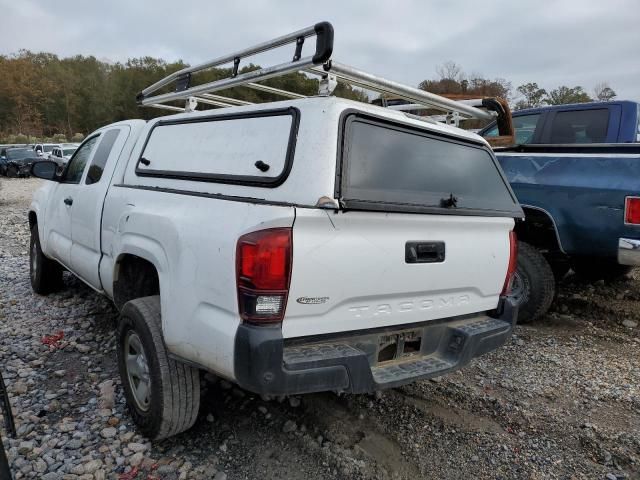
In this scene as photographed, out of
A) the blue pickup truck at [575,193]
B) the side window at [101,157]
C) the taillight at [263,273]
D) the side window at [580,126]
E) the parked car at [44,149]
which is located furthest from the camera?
the parked car at [44,149]

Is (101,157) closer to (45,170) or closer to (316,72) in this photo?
(45,170)

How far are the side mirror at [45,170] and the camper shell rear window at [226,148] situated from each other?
1.61 m

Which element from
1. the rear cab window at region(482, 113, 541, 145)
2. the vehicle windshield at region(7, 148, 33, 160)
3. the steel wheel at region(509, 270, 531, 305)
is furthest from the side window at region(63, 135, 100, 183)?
the vehicle windshield at region(7, 148, 33, 160)

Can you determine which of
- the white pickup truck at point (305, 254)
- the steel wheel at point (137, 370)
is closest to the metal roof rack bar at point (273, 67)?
the white pickup truck at point (305, 254)

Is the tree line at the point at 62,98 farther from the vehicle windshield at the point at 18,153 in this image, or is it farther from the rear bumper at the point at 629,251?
the rear bumper at the point at 629,251

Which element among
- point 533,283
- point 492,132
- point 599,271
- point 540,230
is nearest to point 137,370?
point 533,283

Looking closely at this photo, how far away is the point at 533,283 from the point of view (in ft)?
15.8

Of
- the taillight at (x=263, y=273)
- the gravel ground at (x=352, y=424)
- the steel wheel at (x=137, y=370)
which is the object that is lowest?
the gravel ground at (x=352, y=424)

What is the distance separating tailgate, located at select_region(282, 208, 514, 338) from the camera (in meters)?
2.14

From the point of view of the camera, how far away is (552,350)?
4375mm

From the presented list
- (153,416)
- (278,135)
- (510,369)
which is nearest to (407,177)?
(278,135)

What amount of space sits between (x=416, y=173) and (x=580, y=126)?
13.3 feet

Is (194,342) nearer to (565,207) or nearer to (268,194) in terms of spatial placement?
(268,194)

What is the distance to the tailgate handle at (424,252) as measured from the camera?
2.47 meters
